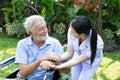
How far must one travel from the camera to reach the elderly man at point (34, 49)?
3.48m

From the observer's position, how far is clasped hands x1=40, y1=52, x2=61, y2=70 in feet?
10.9

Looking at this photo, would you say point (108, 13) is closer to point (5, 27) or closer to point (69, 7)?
point (69, 7)

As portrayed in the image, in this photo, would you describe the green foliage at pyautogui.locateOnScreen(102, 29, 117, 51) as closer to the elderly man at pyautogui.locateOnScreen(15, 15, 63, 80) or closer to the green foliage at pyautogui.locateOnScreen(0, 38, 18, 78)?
the green foliage at pyautogui.locateOnScreen(0, 38, 18, 78)

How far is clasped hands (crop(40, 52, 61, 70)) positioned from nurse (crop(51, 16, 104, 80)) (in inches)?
1.2

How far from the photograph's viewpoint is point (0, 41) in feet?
27.0

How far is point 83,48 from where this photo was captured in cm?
348

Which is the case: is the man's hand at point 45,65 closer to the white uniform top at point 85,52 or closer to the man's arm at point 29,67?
the man's arm at point 29,67

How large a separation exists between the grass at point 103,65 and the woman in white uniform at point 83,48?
1964 millimetres

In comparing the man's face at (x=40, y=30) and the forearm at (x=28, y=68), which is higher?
the man's face at (x=40, y=30)

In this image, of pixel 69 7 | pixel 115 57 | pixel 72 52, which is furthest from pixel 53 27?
pixel 72 52

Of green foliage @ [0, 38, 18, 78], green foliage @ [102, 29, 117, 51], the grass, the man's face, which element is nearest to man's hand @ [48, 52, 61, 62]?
the man's face

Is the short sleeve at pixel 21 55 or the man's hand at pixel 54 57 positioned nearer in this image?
the man's hand at pixel 54 57

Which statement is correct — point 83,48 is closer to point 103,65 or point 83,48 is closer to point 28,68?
point 28,68

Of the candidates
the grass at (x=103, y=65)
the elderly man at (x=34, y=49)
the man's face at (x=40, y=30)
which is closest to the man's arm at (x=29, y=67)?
the elderly man at (x=34, y=49)
